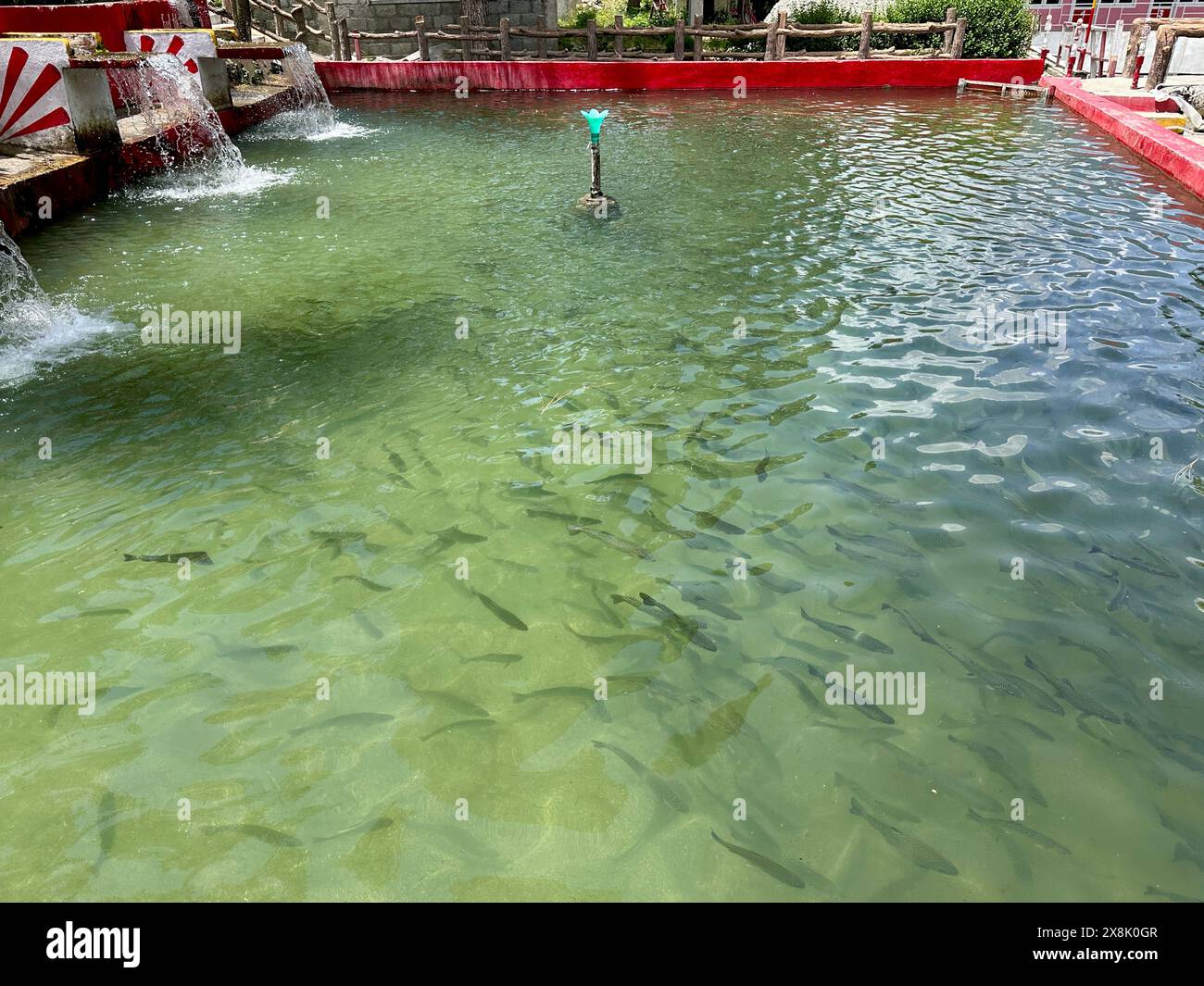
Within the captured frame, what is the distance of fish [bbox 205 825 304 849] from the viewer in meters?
3.75

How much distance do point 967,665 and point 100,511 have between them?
6220 mm

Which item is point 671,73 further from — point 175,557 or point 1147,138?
point 175,557

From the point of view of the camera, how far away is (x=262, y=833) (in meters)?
3.79

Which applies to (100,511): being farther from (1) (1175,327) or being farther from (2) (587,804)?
(1) (1175,327)

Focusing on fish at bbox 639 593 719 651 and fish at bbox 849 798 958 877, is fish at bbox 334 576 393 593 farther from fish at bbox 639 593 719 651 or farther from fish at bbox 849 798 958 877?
fish at bbox 849 798 958 877

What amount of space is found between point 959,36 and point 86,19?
971 inches

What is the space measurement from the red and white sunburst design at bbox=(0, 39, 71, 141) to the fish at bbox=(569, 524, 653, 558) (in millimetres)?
12927

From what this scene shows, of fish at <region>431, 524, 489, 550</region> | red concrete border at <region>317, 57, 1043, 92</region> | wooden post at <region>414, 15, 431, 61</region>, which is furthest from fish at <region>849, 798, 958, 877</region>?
wooden post at <region>414, 15, 431, 61</region>

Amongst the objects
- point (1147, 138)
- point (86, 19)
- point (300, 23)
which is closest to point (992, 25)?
point (1147, 138)

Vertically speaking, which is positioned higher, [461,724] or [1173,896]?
[461,724]

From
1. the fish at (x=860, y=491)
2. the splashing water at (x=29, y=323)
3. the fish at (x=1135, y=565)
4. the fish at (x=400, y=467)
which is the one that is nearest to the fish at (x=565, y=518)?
the fish at (x=400, y=467)

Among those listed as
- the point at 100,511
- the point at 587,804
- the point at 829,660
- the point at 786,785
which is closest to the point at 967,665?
the point at 829,660

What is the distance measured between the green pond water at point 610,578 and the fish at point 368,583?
0.04 metres

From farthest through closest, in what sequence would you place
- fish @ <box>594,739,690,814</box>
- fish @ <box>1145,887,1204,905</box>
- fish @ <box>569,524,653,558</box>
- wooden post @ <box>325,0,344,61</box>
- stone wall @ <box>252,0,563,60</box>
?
stone wall @ <box>252,0,563,60</box>, wooden post @ <box>325,0,344,61</box>, fish @ <box>569,524,653,558</box>, fish @ <box>594,739,690,814</box>, fish @ <box>1145,887,1204,905</box>
